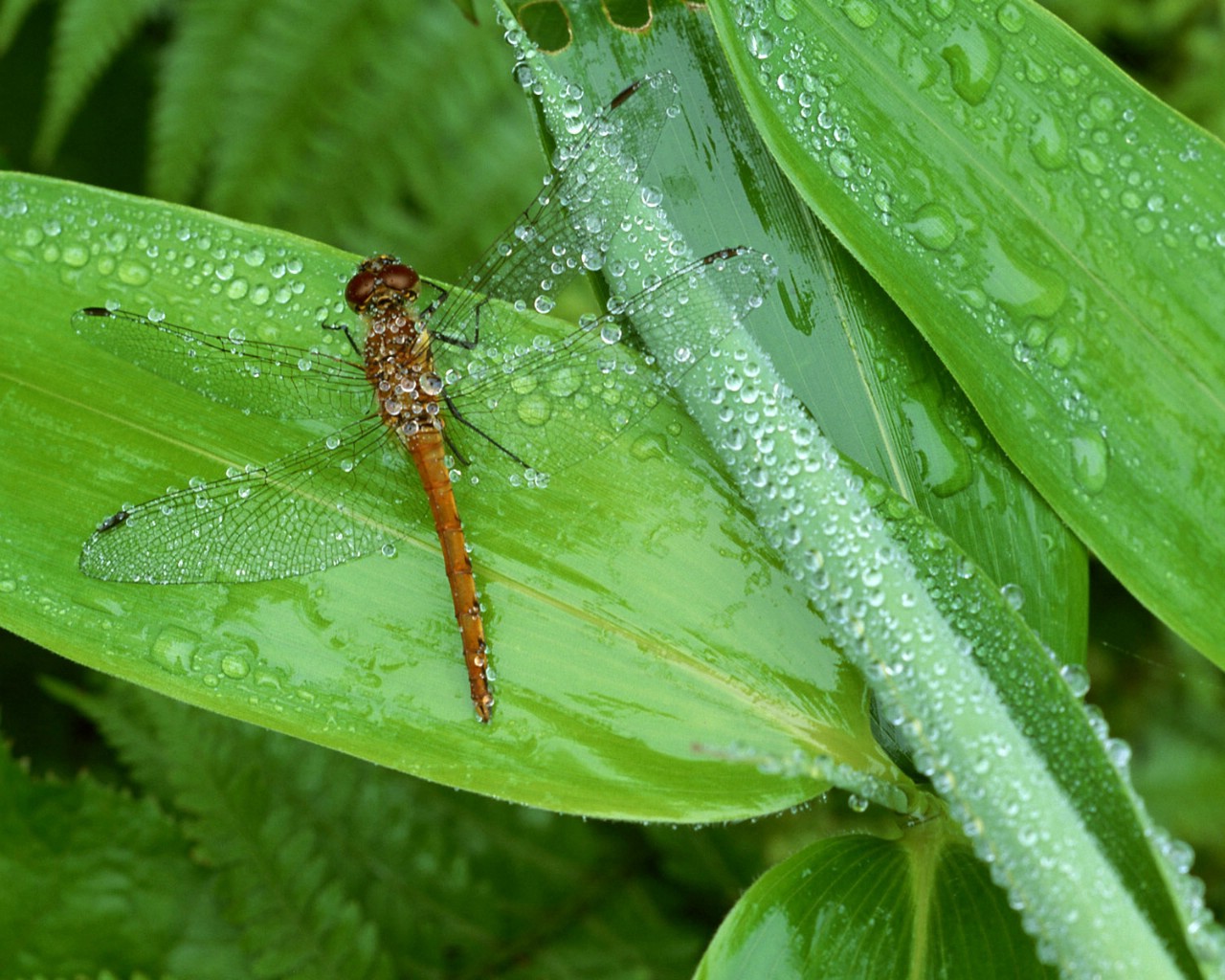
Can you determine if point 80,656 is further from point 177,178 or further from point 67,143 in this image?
point 67,143

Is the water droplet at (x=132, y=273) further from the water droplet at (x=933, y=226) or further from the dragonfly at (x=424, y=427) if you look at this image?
the water droplet at (x=933, y=226)

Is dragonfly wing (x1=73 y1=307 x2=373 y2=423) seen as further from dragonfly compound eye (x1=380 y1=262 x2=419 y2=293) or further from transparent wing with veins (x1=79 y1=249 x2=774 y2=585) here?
dragonfly compound eye (x1=380 y1=262 x2=419 y2=293)

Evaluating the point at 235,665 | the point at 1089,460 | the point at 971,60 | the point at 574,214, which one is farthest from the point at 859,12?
the point at 235,665

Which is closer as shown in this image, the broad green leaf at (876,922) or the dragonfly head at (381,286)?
the broad green leaf at (876,922)

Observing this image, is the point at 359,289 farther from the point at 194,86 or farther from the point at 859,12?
the point at 194,86

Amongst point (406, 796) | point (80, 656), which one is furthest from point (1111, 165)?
point (406, 796)

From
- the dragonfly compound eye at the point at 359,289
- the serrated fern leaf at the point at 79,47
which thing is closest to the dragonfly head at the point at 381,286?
the dragonfly compound eye at the point at 359,289
